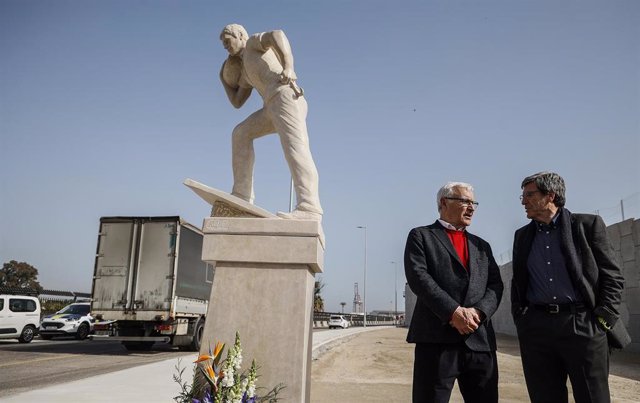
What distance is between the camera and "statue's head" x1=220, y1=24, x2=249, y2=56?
414 centimetres

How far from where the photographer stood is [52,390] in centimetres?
568

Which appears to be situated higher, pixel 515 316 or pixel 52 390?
pixel 515 316

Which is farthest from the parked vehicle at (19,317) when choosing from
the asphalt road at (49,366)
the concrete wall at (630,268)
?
the concrete wall at (630,268)

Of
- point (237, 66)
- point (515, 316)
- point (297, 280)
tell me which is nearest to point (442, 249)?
point (515, 316)

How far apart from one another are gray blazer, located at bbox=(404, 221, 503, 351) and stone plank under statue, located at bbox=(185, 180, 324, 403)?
759 mm

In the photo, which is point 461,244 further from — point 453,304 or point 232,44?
point 232,44

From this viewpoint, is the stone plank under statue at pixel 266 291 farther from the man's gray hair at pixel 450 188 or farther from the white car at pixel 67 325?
Result: the white car at pixel 67 325

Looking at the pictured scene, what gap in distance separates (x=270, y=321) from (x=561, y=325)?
177cm

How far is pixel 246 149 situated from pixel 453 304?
2240mm

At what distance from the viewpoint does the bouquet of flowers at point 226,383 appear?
107 inches

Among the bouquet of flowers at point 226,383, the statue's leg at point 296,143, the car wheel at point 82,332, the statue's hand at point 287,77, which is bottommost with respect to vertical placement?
the car wheel at point 82,332

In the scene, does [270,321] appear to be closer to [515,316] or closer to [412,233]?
[412,233]

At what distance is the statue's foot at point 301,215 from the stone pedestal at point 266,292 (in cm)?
16

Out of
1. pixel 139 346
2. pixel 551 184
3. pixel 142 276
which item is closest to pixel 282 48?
pixel 551 184
